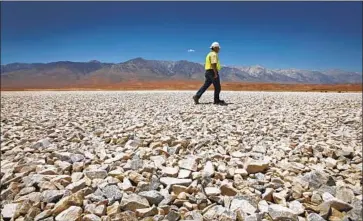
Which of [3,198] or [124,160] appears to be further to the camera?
[124,160]

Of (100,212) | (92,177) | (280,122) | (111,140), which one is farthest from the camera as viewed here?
(280,122)

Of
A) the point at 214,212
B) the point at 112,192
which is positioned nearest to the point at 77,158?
the point at 112,192

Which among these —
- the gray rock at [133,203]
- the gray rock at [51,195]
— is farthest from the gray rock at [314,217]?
the gray rock at [51,195]

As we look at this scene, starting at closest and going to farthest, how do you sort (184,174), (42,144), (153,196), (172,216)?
(172,216)
(153,196)
(184,174)
(42,144)

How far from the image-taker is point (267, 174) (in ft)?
13.2

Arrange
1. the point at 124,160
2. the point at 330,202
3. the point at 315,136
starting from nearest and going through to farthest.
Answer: the point at 330,202 → the point at 124,160 → the point at 315,136

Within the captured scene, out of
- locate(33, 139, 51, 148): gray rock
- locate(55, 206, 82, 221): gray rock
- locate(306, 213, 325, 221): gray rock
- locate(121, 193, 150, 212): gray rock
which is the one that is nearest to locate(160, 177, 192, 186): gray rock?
locate(121, 193, 150, 212): gray rock

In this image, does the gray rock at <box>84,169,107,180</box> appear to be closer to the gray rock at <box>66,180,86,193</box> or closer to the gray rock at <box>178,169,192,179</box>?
the gray rock at <box>66,180,86,193</box>

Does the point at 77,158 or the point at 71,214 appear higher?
the point at 77,158

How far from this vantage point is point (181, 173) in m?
3.88

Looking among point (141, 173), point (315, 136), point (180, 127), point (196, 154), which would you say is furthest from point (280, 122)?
point (141, 173)

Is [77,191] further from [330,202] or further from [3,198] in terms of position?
[330,202]

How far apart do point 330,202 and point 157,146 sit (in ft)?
9.14

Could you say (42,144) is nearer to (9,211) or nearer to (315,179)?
(9,211)
